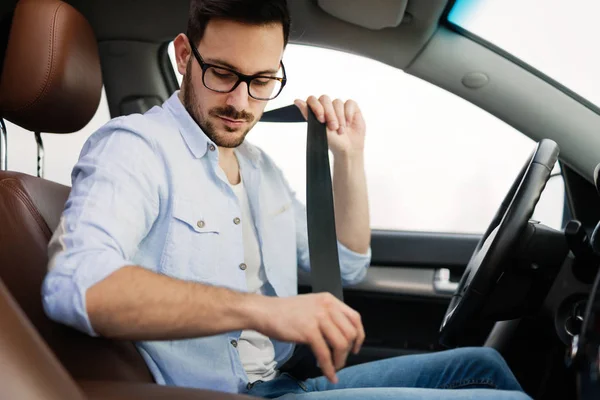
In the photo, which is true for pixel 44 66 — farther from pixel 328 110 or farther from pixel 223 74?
pixel 328 110

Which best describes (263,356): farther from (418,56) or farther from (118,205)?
(418,56)

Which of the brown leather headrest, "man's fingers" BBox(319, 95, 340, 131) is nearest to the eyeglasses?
"man's fingers" BBox(319, 95, 340, 131)

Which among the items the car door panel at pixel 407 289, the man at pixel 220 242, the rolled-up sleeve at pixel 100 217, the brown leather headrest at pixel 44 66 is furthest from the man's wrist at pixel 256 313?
the car door panel at pixel 407 289

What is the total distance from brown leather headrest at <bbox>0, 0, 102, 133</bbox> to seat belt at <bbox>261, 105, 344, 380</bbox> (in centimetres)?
48

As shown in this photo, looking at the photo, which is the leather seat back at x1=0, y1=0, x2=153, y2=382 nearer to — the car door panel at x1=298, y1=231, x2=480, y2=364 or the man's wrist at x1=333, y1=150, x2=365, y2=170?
the man's wrist at x1=333, y1=150, x2=365, y2=170

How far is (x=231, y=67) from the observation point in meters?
1.19

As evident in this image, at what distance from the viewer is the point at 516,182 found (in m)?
1.36

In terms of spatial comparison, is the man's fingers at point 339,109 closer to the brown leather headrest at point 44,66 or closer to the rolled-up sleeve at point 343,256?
the rolled-up sleeve at point 343,256

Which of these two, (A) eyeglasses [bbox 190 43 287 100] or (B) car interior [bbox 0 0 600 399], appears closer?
(B) car interior [bbox 0 0 600 399]

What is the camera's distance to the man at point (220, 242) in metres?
0.82

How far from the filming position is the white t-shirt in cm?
121

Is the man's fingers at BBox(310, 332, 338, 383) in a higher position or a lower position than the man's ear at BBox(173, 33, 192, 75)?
lower

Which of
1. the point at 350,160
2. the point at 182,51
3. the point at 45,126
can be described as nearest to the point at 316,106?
the point at 350,160

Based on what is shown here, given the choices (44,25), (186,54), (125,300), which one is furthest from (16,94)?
(125,300)
